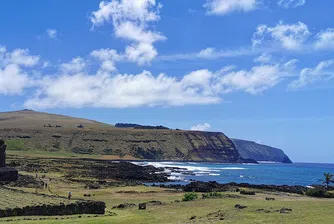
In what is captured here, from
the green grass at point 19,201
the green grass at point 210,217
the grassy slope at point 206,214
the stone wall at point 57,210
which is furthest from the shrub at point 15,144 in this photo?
the stone wall at point 57,210

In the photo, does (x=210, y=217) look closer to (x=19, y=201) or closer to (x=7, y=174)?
(x=19, y=201)

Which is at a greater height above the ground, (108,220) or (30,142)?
(30,142)

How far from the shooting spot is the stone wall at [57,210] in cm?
3002

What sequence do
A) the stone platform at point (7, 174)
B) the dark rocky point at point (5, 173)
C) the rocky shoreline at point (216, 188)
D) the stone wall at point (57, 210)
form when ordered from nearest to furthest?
the stone wall at point (57, 210) < the stone platform at point (7, 174) < the dark rocky point at point (5, 173) < the rocky shoreline at point (216, 188)

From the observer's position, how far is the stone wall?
98.5 ft

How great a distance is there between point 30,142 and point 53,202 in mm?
170621

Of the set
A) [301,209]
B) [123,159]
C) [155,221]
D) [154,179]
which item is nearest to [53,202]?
[155,221]

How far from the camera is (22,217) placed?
29.5 m

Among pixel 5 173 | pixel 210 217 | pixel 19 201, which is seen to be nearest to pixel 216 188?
pixel 5 173

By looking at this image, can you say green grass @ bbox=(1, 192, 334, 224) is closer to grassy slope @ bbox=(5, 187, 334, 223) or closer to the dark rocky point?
grassy slope @ bbox=(5, 187, 334, 223)

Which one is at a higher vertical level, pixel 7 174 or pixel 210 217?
pixel 7 174

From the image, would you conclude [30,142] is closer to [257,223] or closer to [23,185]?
[23,185]

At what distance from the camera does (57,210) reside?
1253 inches

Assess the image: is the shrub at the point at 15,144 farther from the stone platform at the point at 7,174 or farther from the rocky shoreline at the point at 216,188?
the stone platform at the point at 7,174
